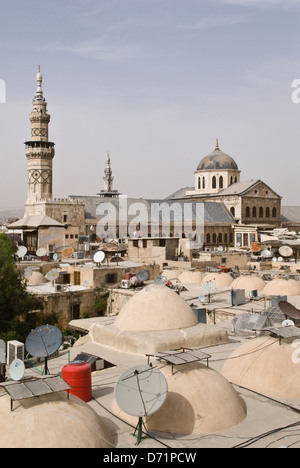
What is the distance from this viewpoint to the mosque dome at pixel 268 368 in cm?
920

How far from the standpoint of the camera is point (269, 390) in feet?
30.3

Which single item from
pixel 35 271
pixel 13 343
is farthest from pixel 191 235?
pixel 13 343

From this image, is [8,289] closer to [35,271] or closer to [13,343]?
[35,271]

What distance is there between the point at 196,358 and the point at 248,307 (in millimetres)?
10887

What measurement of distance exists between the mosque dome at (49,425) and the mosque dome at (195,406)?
54.1 inches

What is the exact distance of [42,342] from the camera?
35.8 ft

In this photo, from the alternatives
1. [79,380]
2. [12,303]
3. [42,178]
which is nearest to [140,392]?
[79,380]

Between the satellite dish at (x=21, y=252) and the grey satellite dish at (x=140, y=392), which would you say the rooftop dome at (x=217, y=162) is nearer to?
the satellite dish at (x=21, y=252)

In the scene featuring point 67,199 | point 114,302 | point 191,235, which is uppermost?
point 67,199

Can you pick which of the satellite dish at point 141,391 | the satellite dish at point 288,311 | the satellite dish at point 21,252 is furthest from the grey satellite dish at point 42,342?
the satellite dish at point 21,252

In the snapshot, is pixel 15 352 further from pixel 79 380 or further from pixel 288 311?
pixel 288 311

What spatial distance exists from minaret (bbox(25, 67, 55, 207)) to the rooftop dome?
22.0 meters

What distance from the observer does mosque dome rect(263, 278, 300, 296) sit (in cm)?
2073

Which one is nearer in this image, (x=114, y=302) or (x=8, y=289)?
(x=8, y=289)
